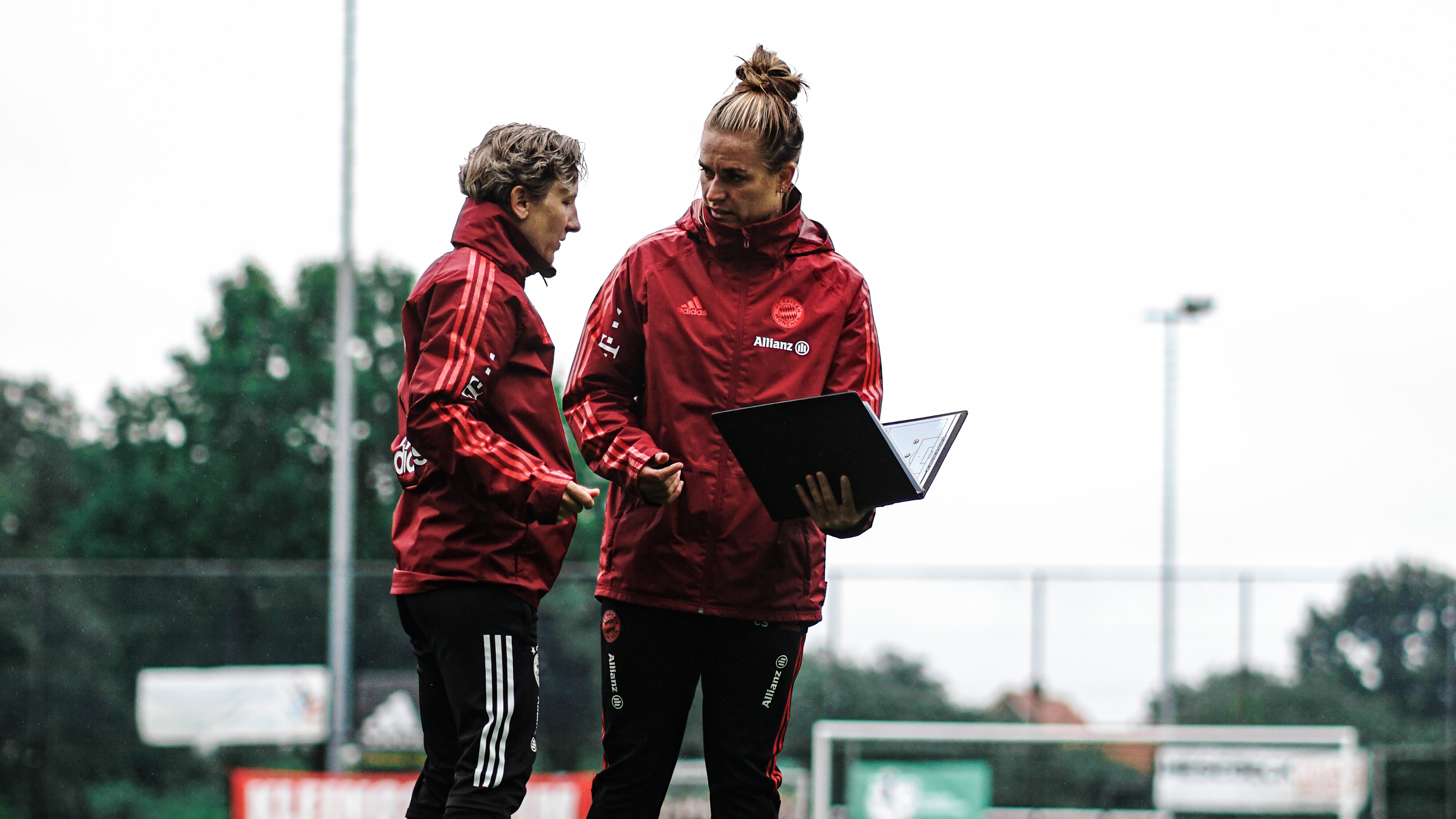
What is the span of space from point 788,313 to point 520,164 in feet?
1.90

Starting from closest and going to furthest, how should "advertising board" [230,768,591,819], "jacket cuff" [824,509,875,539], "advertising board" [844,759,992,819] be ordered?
"jacket cuff" [824,509,875,539]
"advertising board" [230,768,591,819]
"advertising board" [844,759,992,819]

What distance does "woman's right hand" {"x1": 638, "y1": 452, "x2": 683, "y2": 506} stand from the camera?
224 centimetres

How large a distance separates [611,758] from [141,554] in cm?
2687

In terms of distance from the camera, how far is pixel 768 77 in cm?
247

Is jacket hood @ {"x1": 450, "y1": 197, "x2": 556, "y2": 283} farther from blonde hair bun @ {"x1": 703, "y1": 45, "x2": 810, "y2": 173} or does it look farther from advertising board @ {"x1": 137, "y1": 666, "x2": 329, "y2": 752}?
advertising board @ {"x1": 137, "y1": 666, "x2": 329, "y2": 752}

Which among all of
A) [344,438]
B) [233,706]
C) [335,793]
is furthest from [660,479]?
[233,706]

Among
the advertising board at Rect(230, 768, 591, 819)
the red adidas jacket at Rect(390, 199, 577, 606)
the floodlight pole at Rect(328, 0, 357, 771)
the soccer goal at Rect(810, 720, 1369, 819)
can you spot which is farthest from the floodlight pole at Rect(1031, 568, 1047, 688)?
the red adidas jacket at Rect(390, 199, 577, 606)

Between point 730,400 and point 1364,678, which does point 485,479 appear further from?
point 1364,678

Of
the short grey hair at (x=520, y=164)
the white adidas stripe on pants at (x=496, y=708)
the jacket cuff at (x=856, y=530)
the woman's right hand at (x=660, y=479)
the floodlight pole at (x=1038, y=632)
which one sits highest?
the short grey hair at (x=520, y=164)

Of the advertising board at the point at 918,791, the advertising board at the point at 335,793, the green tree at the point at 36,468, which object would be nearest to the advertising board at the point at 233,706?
the advertising board at the point at 335,793

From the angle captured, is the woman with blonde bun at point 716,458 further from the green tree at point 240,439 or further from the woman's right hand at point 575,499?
the green tree at point 240,439

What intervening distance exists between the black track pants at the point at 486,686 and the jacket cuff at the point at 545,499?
0.21 m

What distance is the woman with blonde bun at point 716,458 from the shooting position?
7.78ft

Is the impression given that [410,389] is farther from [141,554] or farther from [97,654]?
[141,554]
